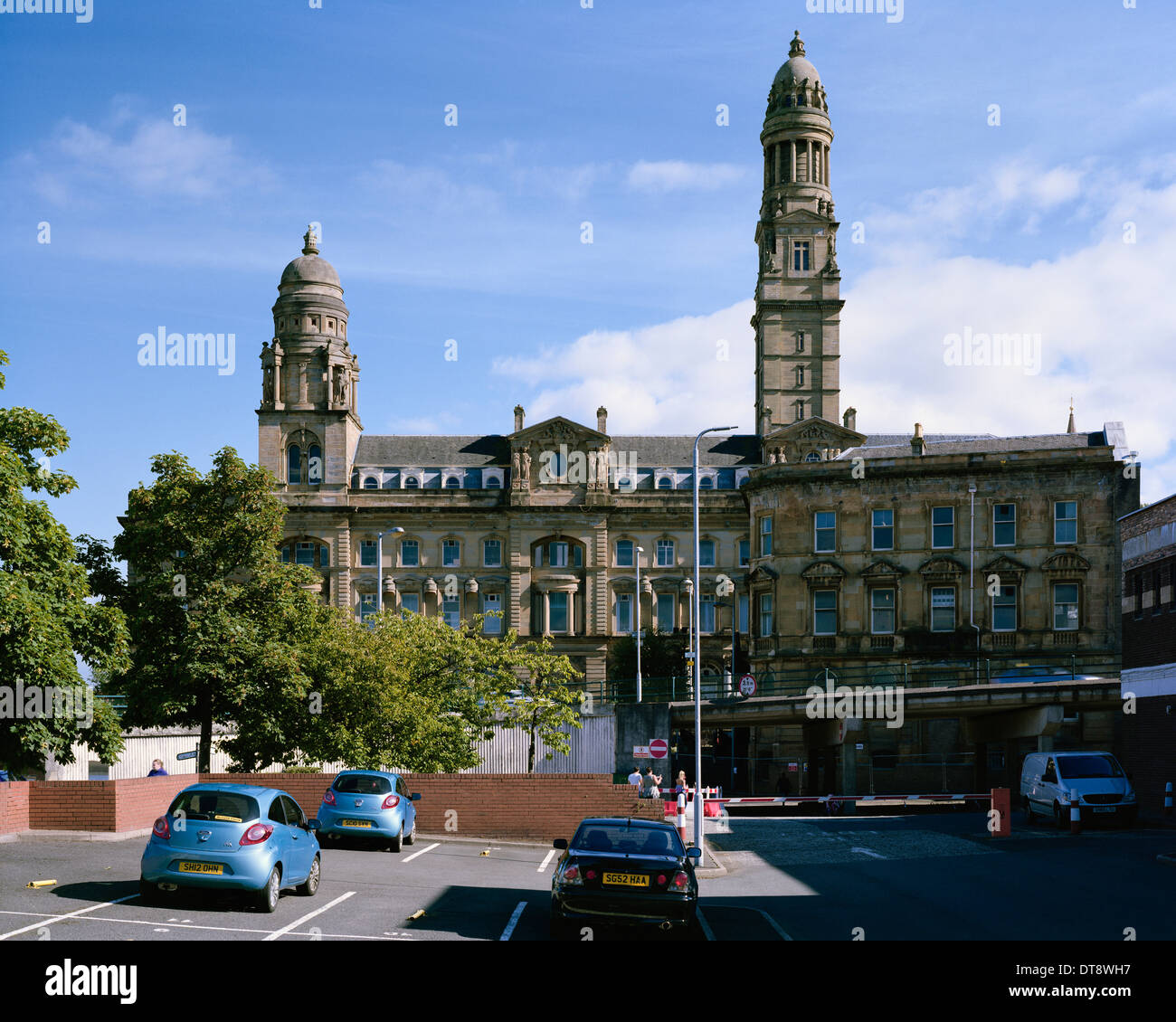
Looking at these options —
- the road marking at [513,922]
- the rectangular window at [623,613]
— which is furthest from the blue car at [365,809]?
the rectangular window at [623,613]

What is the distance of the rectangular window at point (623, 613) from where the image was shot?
279 feet

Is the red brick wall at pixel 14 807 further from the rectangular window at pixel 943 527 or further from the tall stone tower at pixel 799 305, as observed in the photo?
the tall stone tower at pixel 799 305

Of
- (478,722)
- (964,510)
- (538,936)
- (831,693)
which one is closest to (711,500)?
(964,510)

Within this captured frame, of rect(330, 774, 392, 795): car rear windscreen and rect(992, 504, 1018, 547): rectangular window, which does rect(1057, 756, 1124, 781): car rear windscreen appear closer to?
rect(330, 774, 392, 795): car rear windscreen

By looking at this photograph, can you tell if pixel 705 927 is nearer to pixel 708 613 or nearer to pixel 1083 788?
pixel 1083 788

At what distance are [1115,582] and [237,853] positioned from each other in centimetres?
4884

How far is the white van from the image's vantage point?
34781 millimetres

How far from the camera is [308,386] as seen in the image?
89.2 metres

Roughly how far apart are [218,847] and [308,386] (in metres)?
75.1

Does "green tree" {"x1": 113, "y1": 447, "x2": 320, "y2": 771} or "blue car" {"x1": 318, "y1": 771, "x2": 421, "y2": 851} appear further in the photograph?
"green tree" {"x1": 113, "y1": 447, "x2": 320, "y2": 771}

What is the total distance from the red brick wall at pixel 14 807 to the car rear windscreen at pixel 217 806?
9.38m

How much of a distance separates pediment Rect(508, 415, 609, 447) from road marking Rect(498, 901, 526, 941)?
221 ft

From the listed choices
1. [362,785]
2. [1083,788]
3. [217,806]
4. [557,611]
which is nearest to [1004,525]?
[1083,788]

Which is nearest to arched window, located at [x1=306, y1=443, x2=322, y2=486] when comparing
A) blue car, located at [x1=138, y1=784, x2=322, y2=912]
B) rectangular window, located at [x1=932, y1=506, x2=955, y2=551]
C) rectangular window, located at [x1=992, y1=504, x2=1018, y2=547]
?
rectangular window, located at [x1=932, y1=506, x2=955, y2=551]
